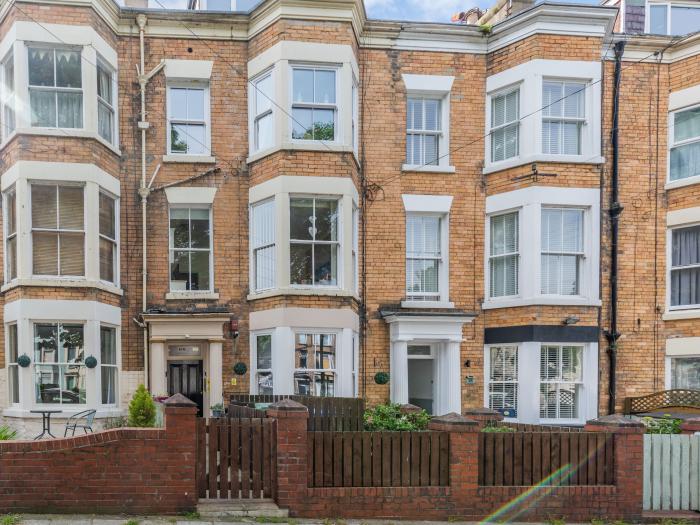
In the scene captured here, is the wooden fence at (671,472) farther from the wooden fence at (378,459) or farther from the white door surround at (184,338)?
the white door surround at (184,338)

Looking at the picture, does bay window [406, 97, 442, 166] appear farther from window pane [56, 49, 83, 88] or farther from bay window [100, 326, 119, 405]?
bay window [100, 326, 119, 405]

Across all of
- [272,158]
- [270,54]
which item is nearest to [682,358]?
[272,158]

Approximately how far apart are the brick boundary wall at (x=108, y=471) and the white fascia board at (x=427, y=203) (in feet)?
25.6

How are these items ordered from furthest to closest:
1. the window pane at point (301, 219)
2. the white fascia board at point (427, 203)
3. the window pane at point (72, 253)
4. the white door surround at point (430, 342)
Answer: the white fascia board at point (427, 203)
the white door surround at point (430, 342)
the window pane at point (301, 219)
the window pane at point (72, 253)

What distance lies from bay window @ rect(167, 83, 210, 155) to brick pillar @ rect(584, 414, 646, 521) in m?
9.83

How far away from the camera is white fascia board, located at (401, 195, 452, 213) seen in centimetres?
1406

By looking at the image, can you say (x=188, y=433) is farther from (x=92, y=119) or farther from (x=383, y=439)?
(x=92, y=119)

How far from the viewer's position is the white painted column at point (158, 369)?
42.8 feet

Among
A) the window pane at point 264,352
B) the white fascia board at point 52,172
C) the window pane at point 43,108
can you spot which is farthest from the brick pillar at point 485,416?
the window pane at point 43,108

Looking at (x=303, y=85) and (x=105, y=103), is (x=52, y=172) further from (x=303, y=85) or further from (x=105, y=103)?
(x=303, y=85)

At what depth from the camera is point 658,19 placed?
53.2 ft

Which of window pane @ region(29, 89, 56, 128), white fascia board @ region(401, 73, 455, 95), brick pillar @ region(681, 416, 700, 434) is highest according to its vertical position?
white fascia board @ region(401, 73, 455, 95)

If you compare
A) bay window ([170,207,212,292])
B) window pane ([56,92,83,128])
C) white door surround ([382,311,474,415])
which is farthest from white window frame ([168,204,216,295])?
white door surround ([382,311,474,415])

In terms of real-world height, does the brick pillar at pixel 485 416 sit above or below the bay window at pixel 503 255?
below
